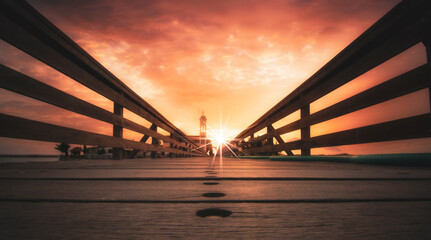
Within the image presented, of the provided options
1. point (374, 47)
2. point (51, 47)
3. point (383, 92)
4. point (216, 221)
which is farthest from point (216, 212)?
point (374, 47)

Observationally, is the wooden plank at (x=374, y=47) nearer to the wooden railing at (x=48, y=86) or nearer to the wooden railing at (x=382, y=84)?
the wooden railing at (x=382, y=84)

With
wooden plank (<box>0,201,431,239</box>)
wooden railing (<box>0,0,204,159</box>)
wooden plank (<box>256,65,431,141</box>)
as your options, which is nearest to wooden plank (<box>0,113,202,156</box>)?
wooden railing (<box>0,0,204,159</box>)

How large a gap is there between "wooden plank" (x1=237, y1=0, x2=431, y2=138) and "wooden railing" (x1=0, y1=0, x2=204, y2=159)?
3.72 meters

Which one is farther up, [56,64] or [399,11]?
[399,11]

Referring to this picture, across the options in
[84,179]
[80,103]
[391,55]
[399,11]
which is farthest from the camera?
[80,103]

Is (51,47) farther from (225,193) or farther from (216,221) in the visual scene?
(216,221)

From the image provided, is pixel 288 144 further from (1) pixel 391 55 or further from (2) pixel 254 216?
(2) pixel 254 216

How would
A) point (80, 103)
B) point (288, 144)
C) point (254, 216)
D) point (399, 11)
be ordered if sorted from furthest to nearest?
point (288, 144)
point (80, 103)
point (399, 11)
point (254, 216)

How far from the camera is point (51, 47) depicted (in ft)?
9.05

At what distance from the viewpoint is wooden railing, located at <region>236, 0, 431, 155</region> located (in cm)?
222

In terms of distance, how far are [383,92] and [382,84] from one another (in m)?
0.10

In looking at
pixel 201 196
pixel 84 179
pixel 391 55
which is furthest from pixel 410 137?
pixel 84 179

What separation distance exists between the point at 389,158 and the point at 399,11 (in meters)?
1.61

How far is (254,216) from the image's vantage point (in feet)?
2.01
